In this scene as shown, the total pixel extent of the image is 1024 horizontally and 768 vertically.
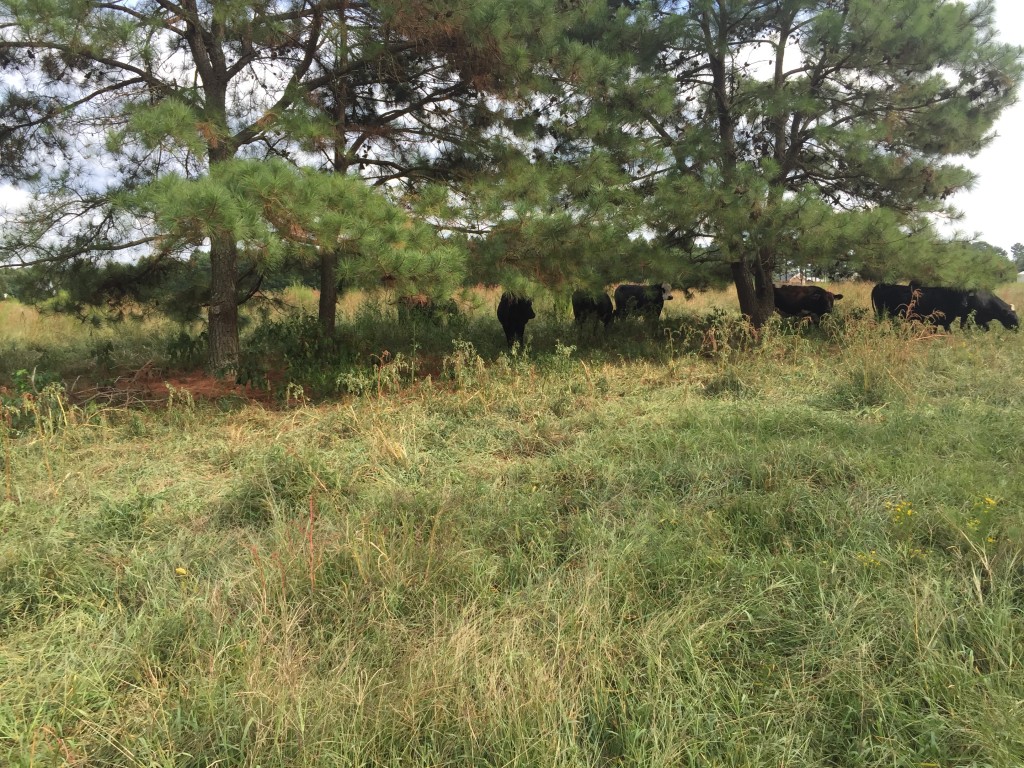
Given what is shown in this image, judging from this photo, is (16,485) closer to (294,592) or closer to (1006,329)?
(294,592)

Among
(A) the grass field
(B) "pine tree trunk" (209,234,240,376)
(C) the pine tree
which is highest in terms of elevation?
(C) the pine tree

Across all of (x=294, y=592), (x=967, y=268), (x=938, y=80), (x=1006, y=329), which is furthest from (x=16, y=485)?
(x=1006, y=329)

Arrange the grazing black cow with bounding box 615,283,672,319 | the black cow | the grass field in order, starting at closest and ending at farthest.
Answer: the grass field
the black cow
the grazing black cow with bounding box 615,283,672,319

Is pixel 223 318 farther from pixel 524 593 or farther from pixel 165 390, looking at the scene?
pixel 524 593

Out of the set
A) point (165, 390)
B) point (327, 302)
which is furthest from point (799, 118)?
point (165, 390)

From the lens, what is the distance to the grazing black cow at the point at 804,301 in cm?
1048

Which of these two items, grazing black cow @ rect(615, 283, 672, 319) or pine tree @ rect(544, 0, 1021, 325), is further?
grazing black cow @ rect(615, 283, 672, 319)

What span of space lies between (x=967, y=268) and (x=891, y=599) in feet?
23.5

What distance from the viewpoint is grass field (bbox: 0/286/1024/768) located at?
165cm

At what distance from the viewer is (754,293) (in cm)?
934

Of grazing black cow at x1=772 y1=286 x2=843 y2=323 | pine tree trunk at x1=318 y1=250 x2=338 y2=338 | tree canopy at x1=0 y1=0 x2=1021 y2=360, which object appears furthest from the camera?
grazing black cow at x1=772 y1=286 x2=843 y2=323

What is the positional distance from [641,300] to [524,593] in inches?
382

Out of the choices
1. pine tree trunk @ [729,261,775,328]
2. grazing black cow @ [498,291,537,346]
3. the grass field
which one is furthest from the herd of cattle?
the grass field

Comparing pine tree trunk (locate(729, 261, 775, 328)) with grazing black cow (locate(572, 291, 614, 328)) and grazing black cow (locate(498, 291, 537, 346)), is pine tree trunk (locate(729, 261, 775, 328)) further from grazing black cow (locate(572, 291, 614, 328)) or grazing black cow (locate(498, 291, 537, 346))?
grazing black cow (locate(498, 291, 537, 346))
